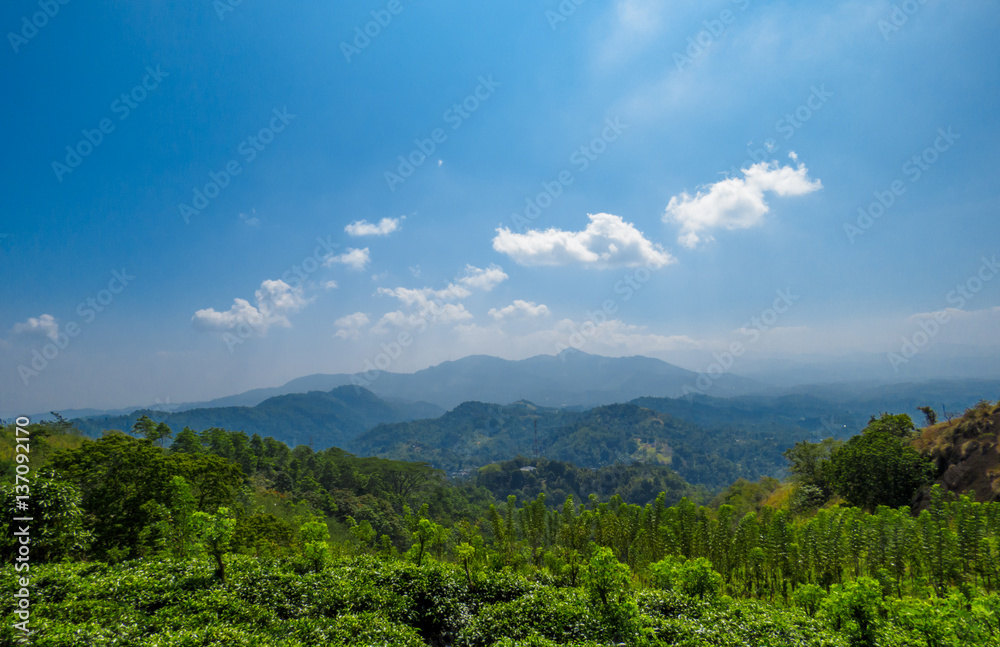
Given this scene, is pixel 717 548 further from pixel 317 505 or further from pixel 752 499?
pixel 317 505

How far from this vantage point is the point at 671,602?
9.01m

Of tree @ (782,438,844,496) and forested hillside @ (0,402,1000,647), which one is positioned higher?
forested hillside @ (0,402,1000,647)

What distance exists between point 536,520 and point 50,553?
18.0 meters

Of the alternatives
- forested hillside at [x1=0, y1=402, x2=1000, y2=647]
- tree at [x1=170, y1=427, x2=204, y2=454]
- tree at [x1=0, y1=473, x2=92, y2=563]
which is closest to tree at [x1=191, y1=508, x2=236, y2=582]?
forested hillside at [x1=0, y1=402, x2=1000, y2=647]

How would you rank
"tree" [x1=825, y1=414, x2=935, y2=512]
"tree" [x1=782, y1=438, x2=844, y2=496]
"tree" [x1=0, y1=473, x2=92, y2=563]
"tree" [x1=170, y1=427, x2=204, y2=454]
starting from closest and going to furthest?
1. "tree" [x1=0, y1=473, x2=92, y2=563]
2. "tree" [x1=825, y1=414, x2=935, y2=512]
3. "tree" [x1=782, y1=438, x2=844, y2=496]
4. "tree" [x1=170, y1=427, x2=204, y2=454]

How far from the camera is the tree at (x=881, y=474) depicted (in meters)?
25.7

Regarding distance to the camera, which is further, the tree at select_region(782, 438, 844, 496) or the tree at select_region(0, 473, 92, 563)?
the tree at select_region(782, 438, 844, 496)

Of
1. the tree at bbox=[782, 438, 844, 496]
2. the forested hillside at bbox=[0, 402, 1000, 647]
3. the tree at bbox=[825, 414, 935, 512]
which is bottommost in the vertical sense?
the tree at bbox=[782, 438, 844, 496]

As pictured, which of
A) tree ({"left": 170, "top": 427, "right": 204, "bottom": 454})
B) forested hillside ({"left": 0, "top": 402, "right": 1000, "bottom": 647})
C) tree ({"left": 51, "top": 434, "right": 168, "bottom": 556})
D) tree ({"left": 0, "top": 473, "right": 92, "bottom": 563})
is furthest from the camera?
tree ({"left": 170, "top": 427, "right": 204, "bottom": 454})

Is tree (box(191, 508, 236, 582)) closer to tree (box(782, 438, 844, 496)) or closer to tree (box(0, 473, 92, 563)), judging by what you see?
tree (box(0, 473, 92, 563))

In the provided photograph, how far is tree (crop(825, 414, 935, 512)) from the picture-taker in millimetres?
25719

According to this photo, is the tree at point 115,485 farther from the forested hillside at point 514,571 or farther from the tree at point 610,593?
the tree at point 610,593

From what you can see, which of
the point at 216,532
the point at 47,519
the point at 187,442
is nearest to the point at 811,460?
the point at 216,532

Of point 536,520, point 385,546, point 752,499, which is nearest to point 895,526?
point 536,520
